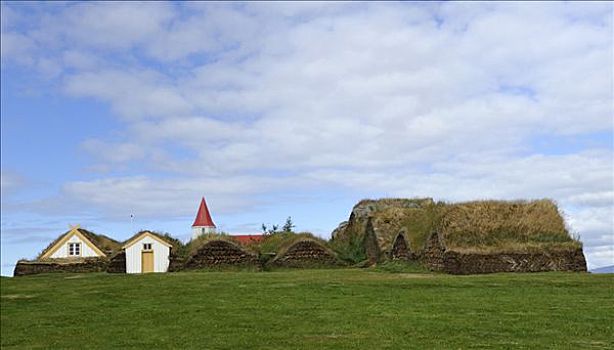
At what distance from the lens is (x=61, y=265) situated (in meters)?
42.9

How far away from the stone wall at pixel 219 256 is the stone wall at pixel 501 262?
40.5 ft

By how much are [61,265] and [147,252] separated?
5885 mm

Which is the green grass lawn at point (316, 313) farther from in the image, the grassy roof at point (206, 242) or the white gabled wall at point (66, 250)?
the white gabled wall at point (66, 250)

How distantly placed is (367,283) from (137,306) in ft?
27.8

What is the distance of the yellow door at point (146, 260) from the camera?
41.0m

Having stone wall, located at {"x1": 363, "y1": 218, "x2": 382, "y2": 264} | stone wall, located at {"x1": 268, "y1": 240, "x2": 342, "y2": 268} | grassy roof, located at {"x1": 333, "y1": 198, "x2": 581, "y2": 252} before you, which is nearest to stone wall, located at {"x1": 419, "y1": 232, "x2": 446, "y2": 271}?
grassy roof, located at {"x1": 333, "y1": 198, "x2": 581, "y2": 252}

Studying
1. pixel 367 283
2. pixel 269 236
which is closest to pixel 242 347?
pixel 367 283

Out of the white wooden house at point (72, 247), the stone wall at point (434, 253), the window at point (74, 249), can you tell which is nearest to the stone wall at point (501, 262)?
the stone wall at point (434, 253)

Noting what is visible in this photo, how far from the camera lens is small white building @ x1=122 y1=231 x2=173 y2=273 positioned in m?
41.1

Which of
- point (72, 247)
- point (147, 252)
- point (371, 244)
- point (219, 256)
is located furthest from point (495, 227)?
point (72, 247)

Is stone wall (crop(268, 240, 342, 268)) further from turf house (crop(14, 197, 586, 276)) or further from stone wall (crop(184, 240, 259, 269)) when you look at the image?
stone wall (crop(184, 240, 259, 269))

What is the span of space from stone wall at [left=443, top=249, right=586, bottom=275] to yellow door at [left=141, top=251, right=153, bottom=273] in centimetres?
1766

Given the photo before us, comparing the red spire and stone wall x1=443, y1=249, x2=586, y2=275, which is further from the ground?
the red spire

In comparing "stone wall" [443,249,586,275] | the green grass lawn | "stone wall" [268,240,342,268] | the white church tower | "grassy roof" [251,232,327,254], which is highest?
the white church tower
